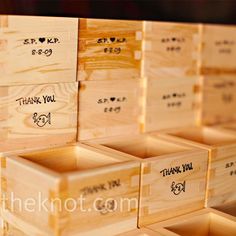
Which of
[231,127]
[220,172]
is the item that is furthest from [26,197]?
[231,127]

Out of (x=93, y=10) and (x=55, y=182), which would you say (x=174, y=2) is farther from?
(x=55, y=182)

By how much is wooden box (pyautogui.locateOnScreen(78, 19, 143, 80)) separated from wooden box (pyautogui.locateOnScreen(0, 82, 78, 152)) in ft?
0.31

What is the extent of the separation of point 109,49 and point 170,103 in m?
0.41

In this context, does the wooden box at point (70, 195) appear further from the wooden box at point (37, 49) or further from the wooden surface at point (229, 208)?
the wooden surface at point (229, 208)

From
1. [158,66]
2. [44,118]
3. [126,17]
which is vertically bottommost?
[44,118]

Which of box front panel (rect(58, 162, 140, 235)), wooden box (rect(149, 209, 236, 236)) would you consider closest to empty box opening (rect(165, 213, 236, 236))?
wooden box (rect(149, 209, 236, 236))

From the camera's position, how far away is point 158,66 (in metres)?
1.73

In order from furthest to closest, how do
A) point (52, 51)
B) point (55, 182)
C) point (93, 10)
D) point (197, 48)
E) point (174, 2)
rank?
point (174, 2)
point (93, 10)
point (197, 48)
point (52, 51)
point (55, 182)

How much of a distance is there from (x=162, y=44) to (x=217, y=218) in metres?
0.69

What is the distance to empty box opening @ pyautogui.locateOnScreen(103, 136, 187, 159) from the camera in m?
1.60

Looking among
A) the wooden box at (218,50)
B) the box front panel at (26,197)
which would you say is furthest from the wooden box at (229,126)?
the box front panel at (26,197)

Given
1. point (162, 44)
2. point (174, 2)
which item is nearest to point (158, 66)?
point (162, 44)

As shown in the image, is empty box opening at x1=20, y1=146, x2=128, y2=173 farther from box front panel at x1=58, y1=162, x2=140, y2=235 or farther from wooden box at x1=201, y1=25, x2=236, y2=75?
wooden box at x1=201, y1=25, x2=236, y2=75

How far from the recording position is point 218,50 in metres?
1.99
